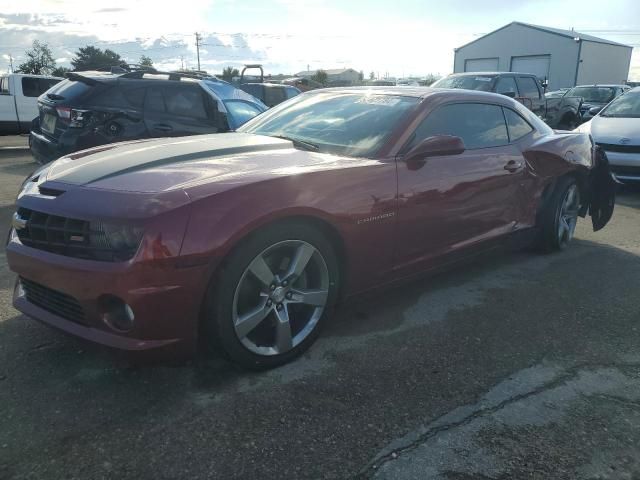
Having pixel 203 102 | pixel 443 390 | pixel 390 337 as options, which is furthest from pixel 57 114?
pixel 443 390

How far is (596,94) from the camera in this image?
721 inches

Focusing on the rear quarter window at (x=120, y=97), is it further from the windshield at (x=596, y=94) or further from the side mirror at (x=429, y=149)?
the windshield at (x=596, y=94)

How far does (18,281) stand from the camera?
2789 mm

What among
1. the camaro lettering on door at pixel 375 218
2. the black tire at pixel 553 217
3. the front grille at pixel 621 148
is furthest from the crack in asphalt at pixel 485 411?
the front grille at pixel 621 148

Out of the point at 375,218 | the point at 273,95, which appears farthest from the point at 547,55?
the point at 375,218

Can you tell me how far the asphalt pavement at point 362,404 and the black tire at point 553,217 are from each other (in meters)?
1.29

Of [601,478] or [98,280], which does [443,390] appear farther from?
[98,280]

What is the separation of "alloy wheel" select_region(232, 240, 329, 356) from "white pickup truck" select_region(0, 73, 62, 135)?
12.2 meters

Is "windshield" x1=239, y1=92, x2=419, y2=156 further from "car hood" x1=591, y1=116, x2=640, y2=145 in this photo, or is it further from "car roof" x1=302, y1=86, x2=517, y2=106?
"car hood" x1=591, y1=116, x2=640, y2=145

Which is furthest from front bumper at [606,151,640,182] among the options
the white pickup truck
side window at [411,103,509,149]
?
the white pickup truck

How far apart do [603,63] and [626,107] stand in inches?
1563

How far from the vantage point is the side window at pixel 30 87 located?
12680 mm

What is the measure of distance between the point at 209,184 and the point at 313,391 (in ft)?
3.75

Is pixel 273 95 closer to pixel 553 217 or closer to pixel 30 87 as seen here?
pixel 30 87
